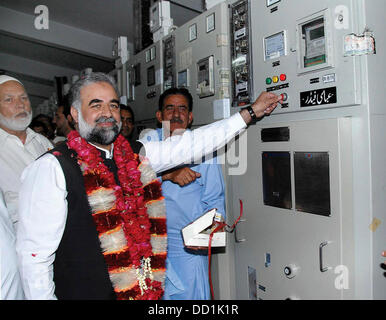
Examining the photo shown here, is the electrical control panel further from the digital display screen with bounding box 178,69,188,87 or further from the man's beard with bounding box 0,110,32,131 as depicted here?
the man's beard with bounding box 0,110,32,131

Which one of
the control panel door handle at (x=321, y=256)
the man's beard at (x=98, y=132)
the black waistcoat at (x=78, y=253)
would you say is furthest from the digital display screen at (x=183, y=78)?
the control panel door handle at (x=321, y=256)

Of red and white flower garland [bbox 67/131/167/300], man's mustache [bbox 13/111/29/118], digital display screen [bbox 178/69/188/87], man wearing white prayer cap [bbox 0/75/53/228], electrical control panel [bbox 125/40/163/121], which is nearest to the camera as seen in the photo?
red and white flower garland [bbox 67/131/167/300]

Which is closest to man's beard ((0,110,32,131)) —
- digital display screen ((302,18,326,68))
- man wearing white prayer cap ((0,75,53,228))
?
man wearing white prayer cap ((0,75,53,228))

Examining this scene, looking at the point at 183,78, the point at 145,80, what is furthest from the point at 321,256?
the point at 145,80

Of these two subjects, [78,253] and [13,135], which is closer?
[78,253]

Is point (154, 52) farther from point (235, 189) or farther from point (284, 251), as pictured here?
point (284, 251)

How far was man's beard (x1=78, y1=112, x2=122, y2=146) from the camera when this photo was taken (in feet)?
5.20

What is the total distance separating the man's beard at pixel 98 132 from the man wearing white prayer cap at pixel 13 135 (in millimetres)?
908

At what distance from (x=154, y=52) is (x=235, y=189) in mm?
1644

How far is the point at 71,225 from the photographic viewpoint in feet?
4.72

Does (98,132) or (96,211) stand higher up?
(98,132)

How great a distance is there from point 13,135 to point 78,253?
4.34ft

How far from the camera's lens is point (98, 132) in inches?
62.5

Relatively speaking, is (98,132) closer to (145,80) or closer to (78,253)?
(78,253)
